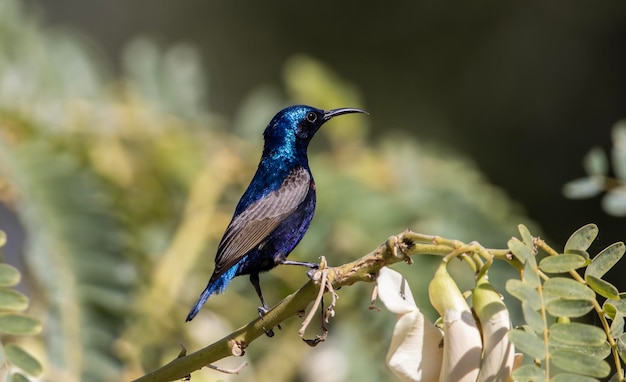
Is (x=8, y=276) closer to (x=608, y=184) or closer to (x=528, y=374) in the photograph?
(x=528, y=374)

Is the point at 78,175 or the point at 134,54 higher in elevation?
the point at 134,54

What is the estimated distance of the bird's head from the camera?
2.62 m

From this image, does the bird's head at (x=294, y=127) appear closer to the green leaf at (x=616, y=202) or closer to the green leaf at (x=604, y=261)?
the green leaf at (x=616, y=202)

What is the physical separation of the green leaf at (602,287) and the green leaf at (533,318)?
0.37 feet

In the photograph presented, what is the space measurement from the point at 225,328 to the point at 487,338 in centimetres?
159

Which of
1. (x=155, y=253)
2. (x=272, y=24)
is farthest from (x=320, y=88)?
(x=272, y=24)

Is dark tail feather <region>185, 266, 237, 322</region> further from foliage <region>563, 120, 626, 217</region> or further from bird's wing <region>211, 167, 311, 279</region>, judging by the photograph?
foliage <region>563, 120, 626, 217</region>

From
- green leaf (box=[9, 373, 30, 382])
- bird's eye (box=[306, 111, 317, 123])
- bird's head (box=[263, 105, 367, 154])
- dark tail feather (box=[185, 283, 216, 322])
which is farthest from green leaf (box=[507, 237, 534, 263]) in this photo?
bird's eye (box=[306, 111, 317, 123])

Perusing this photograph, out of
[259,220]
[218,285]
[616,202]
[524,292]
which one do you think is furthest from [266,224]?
[524,292]

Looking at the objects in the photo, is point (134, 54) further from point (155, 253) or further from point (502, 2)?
point (502, 2)

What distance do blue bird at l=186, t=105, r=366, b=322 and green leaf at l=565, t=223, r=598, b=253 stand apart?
80 cm

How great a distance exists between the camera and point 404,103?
801cm

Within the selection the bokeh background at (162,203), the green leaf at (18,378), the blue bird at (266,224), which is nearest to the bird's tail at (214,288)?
the blue bird at (266,224)

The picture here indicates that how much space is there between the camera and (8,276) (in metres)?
1.54
